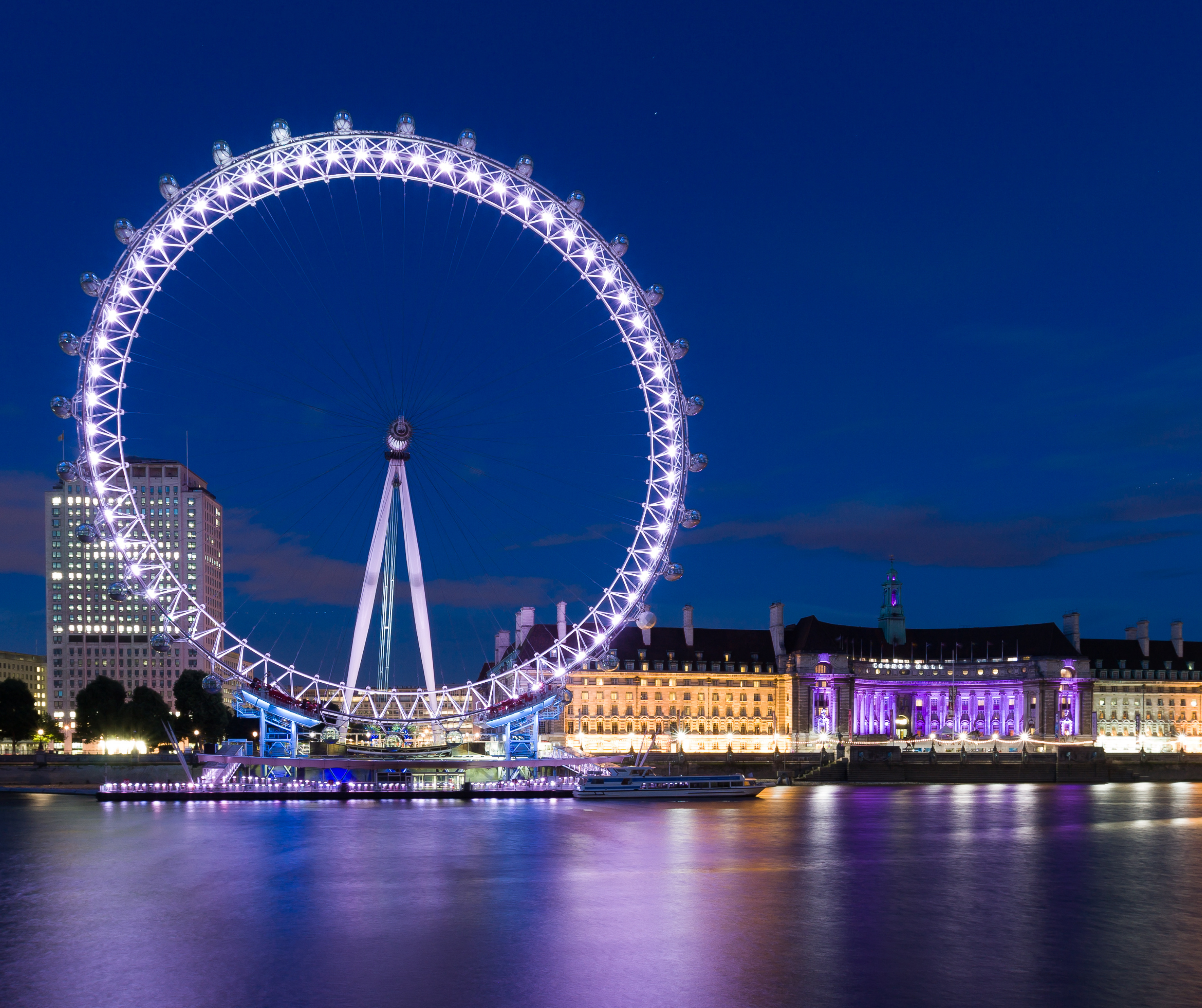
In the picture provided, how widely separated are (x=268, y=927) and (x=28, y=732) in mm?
92625

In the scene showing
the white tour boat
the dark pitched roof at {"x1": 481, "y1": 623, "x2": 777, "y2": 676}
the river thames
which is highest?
the dark pitched roof at {"x1": 481, "y1": 623, "x2": 777, "y2": 676}

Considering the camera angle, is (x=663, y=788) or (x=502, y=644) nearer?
(x=663, y=788)

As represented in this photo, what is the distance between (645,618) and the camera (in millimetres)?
68188

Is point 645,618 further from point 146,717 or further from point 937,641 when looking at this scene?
point 937,641

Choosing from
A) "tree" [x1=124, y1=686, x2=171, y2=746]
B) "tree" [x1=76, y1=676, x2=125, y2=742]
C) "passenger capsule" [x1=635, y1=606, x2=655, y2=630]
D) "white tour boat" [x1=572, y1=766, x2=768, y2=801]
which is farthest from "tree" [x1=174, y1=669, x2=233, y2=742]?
"passenger capsule" [x1=635, y1=606, x2=655, y2=630]

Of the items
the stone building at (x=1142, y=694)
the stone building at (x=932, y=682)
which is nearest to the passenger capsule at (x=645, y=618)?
the stone building at (x=932, y=682)

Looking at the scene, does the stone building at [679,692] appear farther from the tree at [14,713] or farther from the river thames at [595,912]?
the river thames at [595,912]

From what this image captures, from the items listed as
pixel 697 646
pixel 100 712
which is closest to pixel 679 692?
pixel 697 646

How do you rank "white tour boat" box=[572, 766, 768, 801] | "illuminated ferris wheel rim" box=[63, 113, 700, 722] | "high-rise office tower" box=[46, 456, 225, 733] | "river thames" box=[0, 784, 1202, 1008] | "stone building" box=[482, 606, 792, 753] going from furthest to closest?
"high-rise office tower" box=[46, 456, 225, 733] → "stone building" box=[482, 606, 792, 753] → "white tour boat" box=[572, 766, 768, 801] → "illuminated ferris wheel rim" box=[63, 113, 700, 722] → "river thames" box=[0, 784, 1202, 1008]

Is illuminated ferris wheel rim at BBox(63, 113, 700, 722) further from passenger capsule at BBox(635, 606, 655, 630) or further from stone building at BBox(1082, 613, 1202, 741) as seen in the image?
stone building at BBox(1082, 613, 1202, 741)

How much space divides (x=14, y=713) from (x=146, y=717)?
10896mm

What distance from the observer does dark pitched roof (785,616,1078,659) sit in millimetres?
151000

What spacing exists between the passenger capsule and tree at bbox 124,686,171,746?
2491 inches

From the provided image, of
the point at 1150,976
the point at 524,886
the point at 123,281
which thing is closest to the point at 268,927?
the point at 524,886
